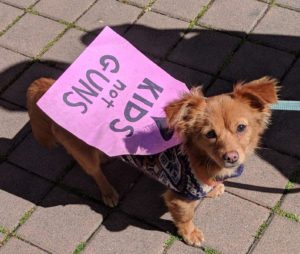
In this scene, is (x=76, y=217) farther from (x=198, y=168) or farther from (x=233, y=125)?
(x=233, y=125)

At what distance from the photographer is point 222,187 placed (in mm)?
4668

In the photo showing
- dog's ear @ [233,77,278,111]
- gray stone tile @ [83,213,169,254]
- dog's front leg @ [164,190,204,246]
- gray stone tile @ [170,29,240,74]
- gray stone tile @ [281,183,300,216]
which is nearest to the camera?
dog's ear @ [233,77,278,111]

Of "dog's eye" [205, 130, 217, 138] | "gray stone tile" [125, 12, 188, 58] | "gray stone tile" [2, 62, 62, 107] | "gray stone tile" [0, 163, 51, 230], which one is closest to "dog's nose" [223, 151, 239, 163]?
"dog's eye" [205, 130, 217, 138]

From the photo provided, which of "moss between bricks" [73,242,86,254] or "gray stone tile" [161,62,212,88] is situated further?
"gray stone tile" [161,62,212,88]

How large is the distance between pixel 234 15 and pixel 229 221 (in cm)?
261

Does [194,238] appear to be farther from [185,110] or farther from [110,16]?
[110,16]

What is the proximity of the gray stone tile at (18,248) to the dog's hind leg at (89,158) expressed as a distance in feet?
2.35

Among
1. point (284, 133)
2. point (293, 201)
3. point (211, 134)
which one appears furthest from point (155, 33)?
point (211, 134)

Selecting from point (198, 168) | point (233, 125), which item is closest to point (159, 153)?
point (198, 168)

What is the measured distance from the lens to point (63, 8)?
6.37 metres

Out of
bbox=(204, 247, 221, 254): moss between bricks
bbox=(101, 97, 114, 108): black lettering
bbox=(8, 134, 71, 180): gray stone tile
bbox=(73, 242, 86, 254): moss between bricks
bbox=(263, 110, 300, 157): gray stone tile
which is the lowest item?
bbox=(73, 242, 86, 254): moss between bricks

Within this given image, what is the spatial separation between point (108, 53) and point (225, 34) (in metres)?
2.28

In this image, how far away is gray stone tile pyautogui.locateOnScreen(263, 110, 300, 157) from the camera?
494cm

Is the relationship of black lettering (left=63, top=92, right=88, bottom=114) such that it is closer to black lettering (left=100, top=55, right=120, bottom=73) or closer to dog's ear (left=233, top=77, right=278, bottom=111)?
black lettering (left=100, top=55, right=120, bottom=73)
